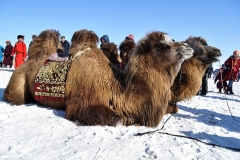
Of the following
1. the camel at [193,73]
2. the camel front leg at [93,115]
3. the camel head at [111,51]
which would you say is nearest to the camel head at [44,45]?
the camel head at [111,51]


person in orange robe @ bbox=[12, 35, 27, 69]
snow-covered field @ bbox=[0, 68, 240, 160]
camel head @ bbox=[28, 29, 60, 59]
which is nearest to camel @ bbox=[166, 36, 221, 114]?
snow-covered field @ bbox=[0, 68, 240, 160]

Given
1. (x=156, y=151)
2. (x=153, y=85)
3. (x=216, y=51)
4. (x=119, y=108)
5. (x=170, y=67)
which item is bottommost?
(x=156, y=151)

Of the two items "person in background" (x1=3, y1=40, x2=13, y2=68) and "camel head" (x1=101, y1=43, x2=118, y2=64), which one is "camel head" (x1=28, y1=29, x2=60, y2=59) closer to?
"camel head" (x1=101, y1=43, x2=118, y2=64)

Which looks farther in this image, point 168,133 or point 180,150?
point 168,133

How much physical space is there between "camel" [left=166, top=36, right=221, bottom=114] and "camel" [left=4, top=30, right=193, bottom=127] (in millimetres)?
978

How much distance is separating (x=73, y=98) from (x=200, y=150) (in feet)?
7.13

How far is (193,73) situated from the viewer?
4934 millimetres

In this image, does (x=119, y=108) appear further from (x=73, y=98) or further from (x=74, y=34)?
(x=74, y=34)

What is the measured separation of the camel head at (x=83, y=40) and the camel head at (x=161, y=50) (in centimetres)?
101

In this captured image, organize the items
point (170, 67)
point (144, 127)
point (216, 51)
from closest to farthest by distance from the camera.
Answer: point (144, 127), point (170, 67), point (216, 51)

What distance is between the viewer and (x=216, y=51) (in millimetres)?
5254

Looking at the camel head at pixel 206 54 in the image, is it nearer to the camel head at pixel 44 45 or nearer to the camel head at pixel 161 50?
the camel head at pixel 161 50

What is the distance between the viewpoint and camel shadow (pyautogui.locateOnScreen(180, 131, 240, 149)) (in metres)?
3.13

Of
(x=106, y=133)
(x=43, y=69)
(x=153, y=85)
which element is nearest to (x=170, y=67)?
(x=153, y=85)
